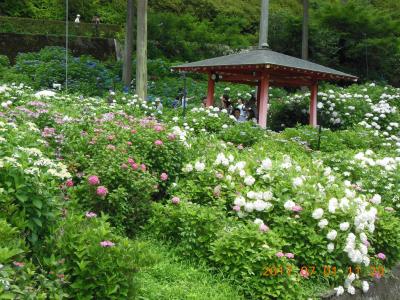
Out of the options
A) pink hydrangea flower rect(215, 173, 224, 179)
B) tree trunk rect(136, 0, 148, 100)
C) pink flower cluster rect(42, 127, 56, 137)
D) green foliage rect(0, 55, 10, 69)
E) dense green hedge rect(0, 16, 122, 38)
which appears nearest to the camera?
pink hydrangea flower rect(215, 173, 224, 179)

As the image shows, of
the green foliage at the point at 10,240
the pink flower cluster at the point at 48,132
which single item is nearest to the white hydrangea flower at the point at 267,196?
the pink flower cluster at the point at 48,132

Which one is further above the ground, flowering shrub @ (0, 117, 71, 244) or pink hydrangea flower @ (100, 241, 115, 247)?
flowering shrub @ (0, 117, 71, 244)

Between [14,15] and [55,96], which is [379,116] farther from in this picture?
[14,15]

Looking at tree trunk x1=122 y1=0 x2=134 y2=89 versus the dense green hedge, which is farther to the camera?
the dense green hedge

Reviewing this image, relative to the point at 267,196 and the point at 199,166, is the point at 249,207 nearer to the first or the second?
the point at 267,196

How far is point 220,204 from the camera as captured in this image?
559cm

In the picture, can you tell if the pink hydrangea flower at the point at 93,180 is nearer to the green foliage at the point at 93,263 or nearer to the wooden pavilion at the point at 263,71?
the green foliage at the point at 93,263

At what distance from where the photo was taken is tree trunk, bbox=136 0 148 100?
513 inches

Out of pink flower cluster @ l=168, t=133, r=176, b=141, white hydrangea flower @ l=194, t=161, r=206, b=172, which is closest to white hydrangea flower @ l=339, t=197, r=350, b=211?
white hydrangea flower @ l=194, t=161, r=206, b=172

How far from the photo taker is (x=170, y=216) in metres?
5.52

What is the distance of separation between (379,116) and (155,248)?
35.7 ft

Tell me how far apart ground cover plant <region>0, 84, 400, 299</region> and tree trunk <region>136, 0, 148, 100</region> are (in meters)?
5.57

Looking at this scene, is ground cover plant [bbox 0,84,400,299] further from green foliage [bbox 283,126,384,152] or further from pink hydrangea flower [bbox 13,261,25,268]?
green foliage [bbox 283,126,384,152]

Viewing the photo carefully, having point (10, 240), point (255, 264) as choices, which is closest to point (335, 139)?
point (255, 264)
